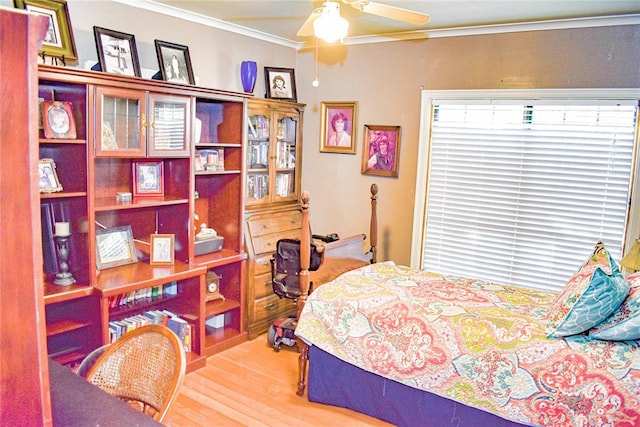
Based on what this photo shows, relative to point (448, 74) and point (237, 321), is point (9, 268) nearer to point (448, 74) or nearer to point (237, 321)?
point (237, 321)

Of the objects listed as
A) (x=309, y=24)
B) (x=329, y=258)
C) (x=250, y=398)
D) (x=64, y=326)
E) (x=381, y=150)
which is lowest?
(x=250, y=398)

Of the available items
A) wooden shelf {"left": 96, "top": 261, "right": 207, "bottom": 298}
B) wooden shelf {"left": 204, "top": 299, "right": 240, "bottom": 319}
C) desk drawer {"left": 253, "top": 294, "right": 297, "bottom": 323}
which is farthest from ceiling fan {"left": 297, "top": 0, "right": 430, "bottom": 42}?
desk drawer {"left": 253, "top": 294, "right": 297, "bottom": 323}

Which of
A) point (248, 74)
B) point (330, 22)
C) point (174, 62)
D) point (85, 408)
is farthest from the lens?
point (248, 74)

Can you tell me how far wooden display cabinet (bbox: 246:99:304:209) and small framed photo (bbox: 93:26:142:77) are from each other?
1.04 metres

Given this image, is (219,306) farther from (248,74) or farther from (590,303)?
(590,303)

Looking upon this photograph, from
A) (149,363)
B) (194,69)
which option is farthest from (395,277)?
(194,69)

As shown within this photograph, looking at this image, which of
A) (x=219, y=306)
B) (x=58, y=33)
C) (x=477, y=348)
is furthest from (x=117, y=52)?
(x=477, y=348)

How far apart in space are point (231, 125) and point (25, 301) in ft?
10.9

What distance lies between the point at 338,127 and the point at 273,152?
2.29ft

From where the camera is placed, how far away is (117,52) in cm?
328

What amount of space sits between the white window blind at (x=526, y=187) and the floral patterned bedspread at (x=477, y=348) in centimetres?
75

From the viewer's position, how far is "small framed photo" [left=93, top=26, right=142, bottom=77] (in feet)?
10.4

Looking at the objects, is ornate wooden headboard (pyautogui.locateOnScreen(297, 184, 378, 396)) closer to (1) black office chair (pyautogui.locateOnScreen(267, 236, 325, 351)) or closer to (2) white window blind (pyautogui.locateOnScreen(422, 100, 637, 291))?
(1) black office chair (pyautogui.locateOnScreen(267, 236, 325, 351))

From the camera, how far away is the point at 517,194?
12.8 feet
